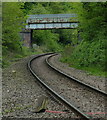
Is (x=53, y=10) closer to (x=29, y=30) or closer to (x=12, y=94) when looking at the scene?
(x=29, y=30)

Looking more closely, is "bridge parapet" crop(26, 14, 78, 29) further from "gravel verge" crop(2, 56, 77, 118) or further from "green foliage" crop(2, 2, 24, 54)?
"gravel verge" crop(2, 56, 77, 118)

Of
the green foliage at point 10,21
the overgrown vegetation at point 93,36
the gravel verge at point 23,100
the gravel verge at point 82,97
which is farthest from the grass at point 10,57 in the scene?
the gravel verge at point 82,97

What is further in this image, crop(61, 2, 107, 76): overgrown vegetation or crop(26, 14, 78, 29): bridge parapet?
crop(26, 14, 78, 29): bridge parapet

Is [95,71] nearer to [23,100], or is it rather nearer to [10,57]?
[23,100]

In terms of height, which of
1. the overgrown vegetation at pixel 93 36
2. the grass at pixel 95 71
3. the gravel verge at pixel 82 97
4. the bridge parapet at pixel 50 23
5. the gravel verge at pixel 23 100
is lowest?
the gravel verge at pixel 23 100

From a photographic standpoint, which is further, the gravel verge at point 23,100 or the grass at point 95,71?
the grass at point 95,71

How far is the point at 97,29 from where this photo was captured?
57.1 ft

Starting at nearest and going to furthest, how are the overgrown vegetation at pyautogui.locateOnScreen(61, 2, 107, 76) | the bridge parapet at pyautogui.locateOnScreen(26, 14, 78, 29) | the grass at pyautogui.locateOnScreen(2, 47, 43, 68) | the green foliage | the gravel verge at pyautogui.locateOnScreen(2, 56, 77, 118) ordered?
the gravel verge at pyautogui.locateOnScreen(2, 56, 77, 118) < the overgrown vegetation at pyautogui.locateOnScreen(61, 2, 107, 76) < the green foliage < the grass at pyautogui.locateOnScreen(2, 47, 43, 68) < the bridge parapet at pyautogui.locateOnScreen(26, 14, 78, 29)

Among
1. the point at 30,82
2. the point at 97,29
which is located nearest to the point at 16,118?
the point at 30,82

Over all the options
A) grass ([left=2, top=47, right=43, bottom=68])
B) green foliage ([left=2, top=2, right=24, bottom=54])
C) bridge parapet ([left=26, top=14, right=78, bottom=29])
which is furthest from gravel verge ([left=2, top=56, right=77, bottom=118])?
bridge parapet ([left=26, top=14, right=78, bottom=29])

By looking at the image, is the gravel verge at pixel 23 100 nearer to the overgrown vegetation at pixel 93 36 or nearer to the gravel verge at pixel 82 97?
the gravel verge at pixel 82 97

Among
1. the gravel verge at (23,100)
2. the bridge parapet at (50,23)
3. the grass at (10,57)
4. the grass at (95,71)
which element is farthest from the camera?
the bridge parapet at (50,23)

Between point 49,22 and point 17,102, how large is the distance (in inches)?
1242

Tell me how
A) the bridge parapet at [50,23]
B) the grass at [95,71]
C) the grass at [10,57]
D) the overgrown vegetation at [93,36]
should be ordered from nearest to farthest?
the grass at [95,71] → the overgrown vegetation at [93,36] → the grass at [10,57] → the bridge parapet at [50,23]
